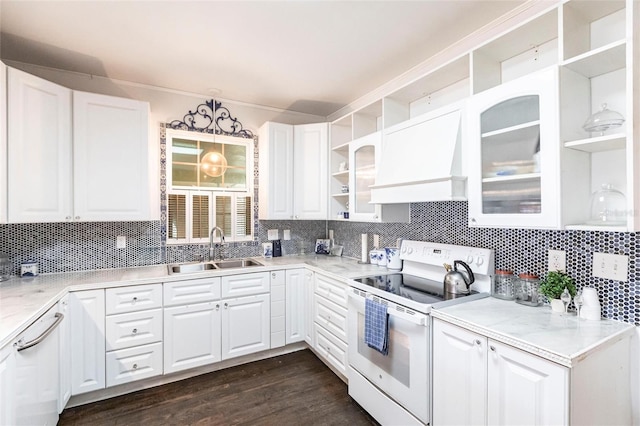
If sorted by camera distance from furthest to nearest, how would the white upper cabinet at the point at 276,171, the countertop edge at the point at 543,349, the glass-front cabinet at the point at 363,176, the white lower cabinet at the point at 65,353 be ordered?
the white upper cabinet at the point at 276,171, the glass-front cabinet at the point at 363,176, the white lower cabinet at the point at 65,353, the countertop edge at the point at 543,349

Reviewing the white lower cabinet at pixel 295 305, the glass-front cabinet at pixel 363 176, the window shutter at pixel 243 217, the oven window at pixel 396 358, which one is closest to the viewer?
the oven window at pixel 396 358

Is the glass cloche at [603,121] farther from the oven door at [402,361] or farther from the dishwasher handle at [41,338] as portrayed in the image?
the dishwasher handle at [41,338]

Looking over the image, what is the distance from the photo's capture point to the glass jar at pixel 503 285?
184 centimetres

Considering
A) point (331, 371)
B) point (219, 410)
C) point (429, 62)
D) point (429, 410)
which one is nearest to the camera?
point (429, 410)

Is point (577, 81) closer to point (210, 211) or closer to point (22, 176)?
point (210, 211)

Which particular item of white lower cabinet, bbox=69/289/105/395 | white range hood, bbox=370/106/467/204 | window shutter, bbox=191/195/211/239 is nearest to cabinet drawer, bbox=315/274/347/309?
white range hood, bbox=370/106/467/204

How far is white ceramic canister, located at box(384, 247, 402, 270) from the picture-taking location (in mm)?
2693

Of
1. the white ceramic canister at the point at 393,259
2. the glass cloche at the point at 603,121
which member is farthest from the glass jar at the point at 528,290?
the white ceramic canister at the point at 393,259

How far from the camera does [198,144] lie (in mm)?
3213

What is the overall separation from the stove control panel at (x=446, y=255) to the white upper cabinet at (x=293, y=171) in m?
1.09

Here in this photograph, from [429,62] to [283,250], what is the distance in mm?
2414

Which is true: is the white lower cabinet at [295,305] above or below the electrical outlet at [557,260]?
below

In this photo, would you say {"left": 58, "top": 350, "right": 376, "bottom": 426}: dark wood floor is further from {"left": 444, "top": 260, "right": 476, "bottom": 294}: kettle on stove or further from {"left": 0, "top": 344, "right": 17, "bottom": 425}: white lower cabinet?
{"left": 444, "top": 260, "right": 476, "bottom": 294}: kettle on stove

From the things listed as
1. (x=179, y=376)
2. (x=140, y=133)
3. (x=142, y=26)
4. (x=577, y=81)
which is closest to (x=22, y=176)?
(x=140, y=133)
